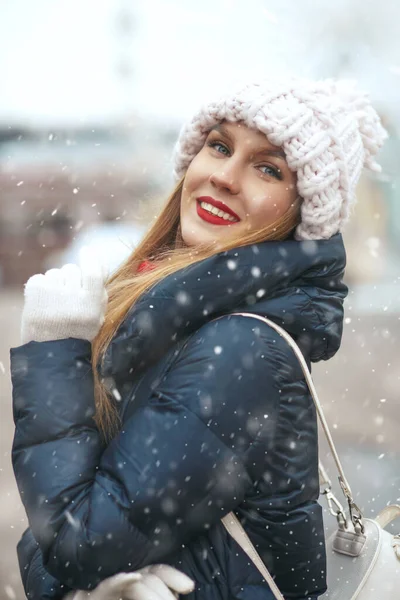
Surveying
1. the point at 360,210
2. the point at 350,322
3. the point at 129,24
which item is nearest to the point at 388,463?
the point at 350,322

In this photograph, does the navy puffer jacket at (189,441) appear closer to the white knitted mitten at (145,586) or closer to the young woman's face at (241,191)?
the white knitted mitten at (145,586)

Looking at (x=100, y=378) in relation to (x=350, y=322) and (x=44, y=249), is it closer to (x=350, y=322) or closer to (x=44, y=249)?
(x=350, y=322)

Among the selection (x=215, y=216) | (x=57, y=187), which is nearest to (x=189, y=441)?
(x=215, y=216)

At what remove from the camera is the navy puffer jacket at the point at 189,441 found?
5.82 feet

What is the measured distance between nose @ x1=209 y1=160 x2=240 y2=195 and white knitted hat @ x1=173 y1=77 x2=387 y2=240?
135mm

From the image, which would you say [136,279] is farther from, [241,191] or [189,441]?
[189,441]

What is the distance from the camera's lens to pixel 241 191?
2211 millimetres

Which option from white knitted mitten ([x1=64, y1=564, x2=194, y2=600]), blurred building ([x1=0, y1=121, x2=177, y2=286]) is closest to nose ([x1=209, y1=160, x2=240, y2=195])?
white knitted mitten ([x1=64, y1=564, x2=194, y2=600])

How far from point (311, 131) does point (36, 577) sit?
4.64ft

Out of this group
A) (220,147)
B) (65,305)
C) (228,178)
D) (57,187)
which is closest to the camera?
(65,305)

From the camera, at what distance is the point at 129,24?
28828mm

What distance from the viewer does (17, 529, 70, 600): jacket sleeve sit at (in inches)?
76.8

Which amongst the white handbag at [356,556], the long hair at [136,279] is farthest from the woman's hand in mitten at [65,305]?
the white handbag at [356,556]

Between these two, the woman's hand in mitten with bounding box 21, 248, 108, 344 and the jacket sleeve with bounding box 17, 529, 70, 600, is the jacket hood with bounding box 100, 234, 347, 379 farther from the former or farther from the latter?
the jacket sleeve with bounding box 17, 529, 70, 600
